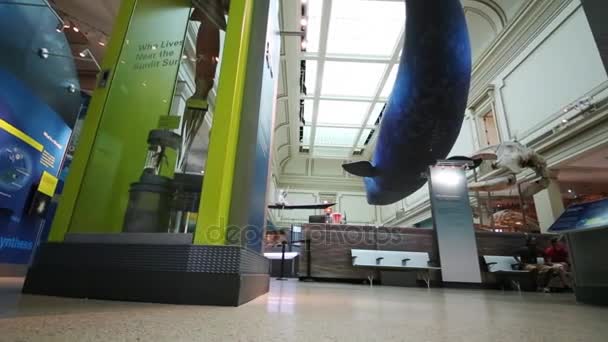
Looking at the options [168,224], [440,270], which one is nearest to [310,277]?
[440,270]

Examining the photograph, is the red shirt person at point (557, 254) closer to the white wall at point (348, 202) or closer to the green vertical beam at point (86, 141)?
the green vertical beam at point (86, 141)

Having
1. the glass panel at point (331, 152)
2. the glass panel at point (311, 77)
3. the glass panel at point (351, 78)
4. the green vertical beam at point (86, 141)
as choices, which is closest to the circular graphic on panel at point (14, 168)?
the green vertical beam at point (86, 141)

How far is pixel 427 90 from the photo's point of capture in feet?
8.06

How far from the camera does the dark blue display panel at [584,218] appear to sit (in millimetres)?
1305

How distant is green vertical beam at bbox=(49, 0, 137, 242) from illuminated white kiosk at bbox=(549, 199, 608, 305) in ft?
7.48

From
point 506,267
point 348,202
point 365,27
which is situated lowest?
point 506,267

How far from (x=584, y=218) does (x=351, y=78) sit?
7.32 meters

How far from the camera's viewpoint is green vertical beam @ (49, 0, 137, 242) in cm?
115

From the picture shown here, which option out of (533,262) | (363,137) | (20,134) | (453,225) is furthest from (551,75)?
(20,134)

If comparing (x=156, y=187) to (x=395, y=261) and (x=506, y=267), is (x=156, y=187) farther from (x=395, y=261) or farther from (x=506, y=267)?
(x=506, y=267)

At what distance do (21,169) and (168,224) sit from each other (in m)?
2.20

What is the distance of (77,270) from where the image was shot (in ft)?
3.28

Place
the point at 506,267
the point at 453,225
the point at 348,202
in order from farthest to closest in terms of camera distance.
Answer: the point at 348,202, the point at 506,267, the point at 453,225

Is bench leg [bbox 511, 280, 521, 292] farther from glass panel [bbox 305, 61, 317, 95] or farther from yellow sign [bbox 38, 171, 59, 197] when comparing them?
glass panel [bbox 305, 61, 317, 95]
